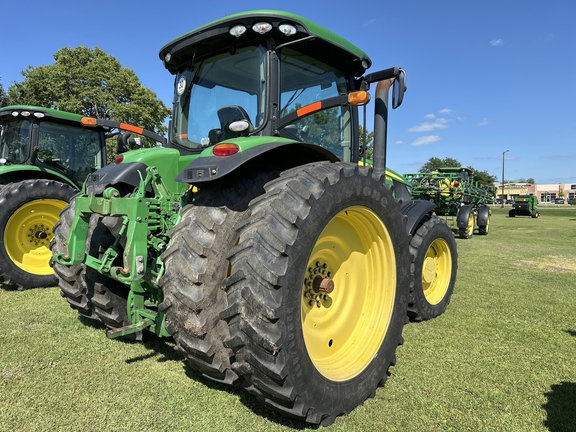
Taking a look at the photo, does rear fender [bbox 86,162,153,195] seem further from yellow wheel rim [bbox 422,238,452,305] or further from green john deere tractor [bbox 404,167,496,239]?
green john deere tractor [bbox 404,167,496,239]

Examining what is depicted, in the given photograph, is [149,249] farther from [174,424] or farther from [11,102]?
[11,102]

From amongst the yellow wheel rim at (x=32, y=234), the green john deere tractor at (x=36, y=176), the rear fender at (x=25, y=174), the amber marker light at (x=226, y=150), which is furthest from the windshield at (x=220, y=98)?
the rear fender at (x=25, y=174)

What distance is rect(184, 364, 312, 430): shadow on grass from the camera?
2226mm

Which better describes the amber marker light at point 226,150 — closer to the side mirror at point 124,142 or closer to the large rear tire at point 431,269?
the side mirror at point 124,142

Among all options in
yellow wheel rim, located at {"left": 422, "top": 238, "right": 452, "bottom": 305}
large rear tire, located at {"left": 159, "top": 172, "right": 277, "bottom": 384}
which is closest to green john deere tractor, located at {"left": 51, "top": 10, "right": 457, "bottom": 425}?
large rear tire, located at {"left": 159, "top": 172, "right": 277, "bottom": 384}

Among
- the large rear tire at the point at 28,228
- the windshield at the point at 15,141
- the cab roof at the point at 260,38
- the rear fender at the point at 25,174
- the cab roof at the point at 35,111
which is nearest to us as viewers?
the cab roof at the point at 260,38

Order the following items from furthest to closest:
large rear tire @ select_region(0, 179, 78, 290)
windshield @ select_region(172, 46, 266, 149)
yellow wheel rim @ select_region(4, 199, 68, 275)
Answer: yellow wheel rim @ select_region(4, 199, 68, 275) < large rear tire @ select_region(0, 179, 78, 290) < windshield @ select_region(172, 46, 266, 149)

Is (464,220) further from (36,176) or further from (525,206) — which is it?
(525,206)

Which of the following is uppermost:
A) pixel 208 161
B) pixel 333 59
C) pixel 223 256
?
pixel 333 59

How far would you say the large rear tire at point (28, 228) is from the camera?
5.44 m

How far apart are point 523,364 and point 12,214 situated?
6425 mm

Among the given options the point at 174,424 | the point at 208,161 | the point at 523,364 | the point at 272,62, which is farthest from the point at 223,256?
the point at 523,364

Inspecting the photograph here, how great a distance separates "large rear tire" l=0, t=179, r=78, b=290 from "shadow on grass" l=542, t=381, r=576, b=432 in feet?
19.6

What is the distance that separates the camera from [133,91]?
2555 cm
